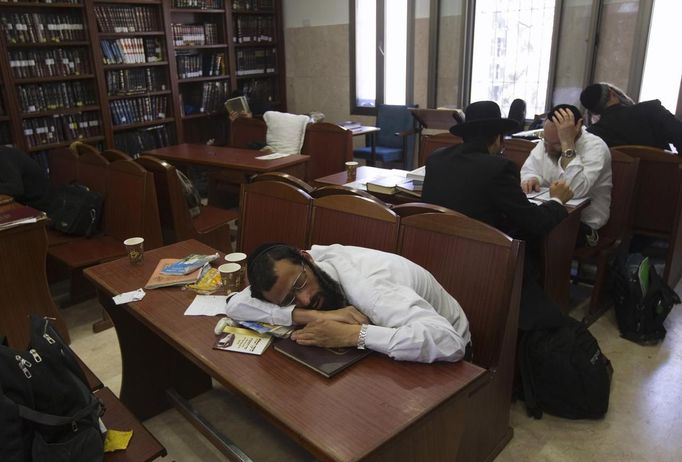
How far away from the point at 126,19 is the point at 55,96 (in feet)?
3.36

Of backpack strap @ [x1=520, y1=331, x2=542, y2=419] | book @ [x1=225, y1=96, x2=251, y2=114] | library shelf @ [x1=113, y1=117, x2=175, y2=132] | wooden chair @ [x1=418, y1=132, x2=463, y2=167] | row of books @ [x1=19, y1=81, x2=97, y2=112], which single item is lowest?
backpack strap @ [x1=520, y1=331, x2=542, y2=419]

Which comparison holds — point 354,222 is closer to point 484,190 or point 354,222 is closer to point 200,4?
point 484,190

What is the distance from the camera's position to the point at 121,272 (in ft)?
6.10

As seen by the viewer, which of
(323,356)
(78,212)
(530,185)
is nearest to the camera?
(323,356)

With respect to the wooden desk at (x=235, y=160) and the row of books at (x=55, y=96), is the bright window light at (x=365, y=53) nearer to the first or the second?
the wooden desk at (x=235, y=160)

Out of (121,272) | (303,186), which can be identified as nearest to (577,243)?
(303,186)

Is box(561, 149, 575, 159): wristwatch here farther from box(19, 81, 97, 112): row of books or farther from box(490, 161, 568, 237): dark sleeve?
box(19, 81, 97, 112): row of books

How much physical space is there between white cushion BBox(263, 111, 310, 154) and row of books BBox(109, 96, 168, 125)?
1.70m

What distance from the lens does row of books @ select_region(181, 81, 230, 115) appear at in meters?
5.90

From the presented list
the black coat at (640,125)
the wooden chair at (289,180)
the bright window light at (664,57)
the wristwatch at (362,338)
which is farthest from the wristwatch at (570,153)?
the bright window light at (664,57)

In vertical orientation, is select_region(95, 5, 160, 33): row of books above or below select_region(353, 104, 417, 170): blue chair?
above

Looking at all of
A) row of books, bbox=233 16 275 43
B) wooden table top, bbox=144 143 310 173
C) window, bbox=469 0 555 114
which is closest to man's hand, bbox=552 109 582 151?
wooden table top, bbox=144 143 310 173

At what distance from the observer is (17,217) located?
8.02 ft

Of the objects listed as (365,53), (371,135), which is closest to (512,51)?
(371,135)
